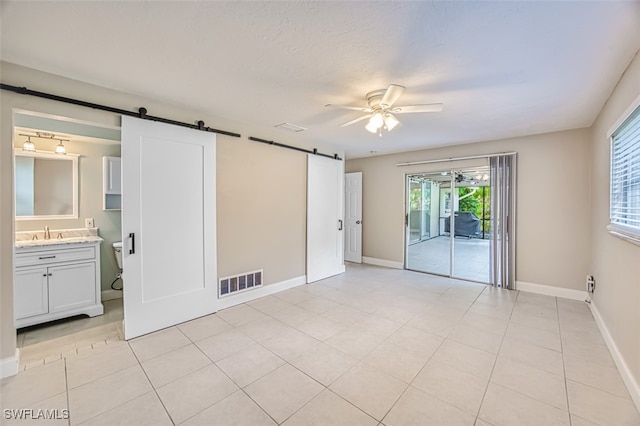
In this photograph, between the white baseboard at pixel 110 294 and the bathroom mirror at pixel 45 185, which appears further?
the white baseboard at pixel 110 294

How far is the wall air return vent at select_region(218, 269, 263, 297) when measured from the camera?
3.46 m

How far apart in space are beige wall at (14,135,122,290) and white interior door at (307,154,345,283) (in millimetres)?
2897

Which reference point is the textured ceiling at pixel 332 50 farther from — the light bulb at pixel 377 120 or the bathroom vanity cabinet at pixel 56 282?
the bathroom vanity cabinet at pixel 56 282

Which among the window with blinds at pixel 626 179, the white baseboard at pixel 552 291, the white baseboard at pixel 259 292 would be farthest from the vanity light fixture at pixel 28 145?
the white baseboard at pixel 552 291

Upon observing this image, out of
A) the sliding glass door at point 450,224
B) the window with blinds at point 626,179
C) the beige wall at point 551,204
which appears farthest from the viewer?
the sliding glass door at point 450,224

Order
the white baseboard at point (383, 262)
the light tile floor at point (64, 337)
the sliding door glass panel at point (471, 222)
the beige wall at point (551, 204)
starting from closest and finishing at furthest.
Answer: the light tile floor at point (64, 337) → the beige wall at point (551, 204) → the white baseboard at point (383, 262) → the sliding door glass panel at point (471, 222)

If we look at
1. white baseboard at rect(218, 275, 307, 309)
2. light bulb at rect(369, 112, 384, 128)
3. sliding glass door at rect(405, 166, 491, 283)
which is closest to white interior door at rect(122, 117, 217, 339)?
white baseboard at rect(218, 275, 307, 309)

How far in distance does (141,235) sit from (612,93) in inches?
191

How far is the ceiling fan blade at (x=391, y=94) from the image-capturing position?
82.8 inches

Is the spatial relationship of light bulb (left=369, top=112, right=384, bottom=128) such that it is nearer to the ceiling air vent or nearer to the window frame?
the ceiling air vent

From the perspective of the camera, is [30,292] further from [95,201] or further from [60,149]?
[60,149]

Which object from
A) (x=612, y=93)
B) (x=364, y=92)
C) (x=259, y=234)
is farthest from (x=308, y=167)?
(x=612, y=93)

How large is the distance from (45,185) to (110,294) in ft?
5.45

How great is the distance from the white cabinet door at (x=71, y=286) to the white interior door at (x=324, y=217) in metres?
2.91
